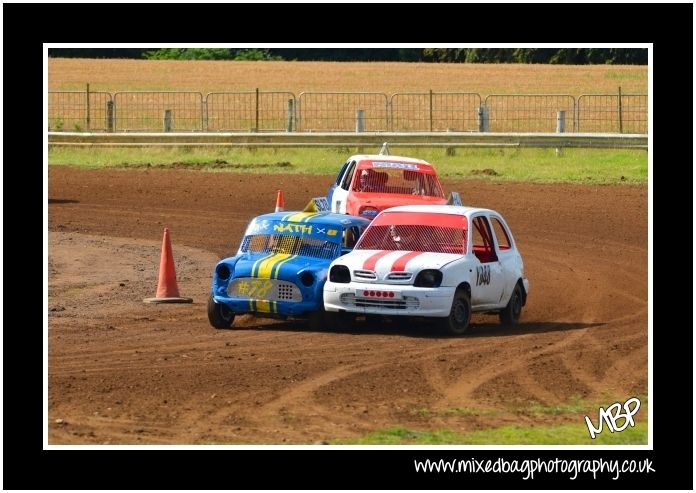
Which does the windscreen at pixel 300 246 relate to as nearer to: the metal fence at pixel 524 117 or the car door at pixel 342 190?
the car door at pixel 342 190

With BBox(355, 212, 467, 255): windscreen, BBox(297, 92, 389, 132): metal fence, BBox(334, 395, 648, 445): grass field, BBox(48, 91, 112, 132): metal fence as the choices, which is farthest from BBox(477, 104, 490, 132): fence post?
BBox(334, 395, 648, 445): grass field

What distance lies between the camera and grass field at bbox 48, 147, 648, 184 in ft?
114

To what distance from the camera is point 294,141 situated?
38781 millimetres

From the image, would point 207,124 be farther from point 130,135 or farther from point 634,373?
point 634,373

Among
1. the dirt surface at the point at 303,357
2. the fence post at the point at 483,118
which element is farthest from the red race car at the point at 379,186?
the fence post at the point at 483,118

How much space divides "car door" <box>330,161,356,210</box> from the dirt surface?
212 cm

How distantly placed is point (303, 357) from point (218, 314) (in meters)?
2.21

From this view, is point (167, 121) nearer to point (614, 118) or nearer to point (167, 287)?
point (614, 118)

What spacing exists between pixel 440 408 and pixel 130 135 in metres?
29.2

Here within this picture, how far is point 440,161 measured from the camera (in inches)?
1463

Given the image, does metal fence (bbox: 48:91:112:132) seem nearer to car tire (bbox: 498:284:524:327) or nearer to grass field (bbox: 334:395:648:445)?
car tire (bbox: 498:284:524:327)

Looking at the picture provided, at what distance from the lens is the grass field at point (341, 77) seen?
5747cm

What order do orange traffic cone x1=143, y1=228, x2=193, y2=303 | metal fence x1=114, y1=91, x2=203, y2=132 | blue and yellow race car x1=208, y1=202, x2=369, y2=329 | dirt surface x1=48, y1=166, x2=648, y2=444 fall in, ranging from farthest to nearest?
metal fence x1=114, y1=91, x2=203, y2=132 → orange traffic cone x1=143, y1=228, x2=193, y2=303 → blue and yellow race car x1=208, y1=202, x2=369, y2=329 → dirt surface x1=48, y1=166, x2=648, y2=444

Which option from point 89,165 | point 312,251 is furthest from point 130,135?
point 312,251
